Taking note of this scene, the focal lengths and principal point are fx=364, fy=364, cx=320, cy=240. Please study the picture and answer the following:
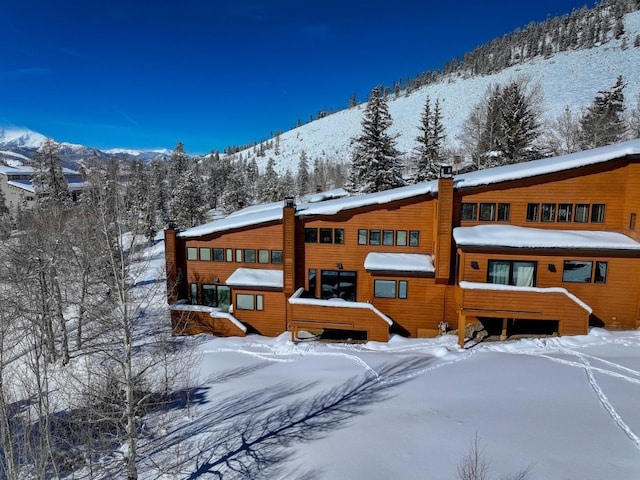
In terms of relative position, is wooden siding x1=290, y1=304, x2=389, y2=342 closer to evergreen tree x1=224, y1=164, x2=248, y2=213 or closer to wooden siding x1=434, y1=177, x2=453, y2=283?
wooden siding x1=434, y1=177, x2=453, y2=283

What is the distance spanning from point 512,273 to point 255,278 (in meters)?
12.2

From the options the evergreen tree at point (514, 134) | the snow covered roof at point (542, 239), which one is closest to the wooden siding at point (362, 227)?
the snow covered roof at point (542, 239)

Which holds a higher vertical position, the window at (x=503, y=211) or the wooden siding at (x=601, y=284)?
the window at (x=503, y=211)

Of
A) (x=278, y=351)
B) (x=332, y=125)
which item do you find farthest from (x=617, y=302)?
(x=332, y=125)

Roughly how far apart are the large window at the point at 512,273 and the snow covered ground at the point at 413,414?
8.03ft

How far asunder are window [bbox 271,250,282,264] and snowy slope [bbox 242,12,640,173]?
160 ft

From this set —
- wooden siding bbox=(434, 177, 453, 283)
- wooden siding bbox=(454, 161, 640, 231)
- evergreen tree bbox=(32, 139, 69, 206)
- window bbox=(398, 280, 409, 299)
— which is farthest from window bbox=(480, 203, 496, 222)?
evergreen tree bbox=(32, 139, 69, 206)

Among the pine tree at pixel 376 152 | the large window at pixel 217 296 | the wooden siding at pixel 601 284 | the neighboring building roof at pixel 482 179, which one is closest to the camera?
the wooden siding at pixel 601 284

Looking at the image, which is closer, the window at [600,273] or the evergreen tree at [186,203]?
the window at [600,273]

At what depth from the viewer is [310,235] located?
19.1 meters

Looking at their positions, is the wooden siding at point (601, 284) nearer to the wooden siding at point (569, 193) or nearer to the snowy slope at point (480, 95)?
the wooden siding at point (569, 193)

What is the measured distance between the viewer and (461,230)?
53.6ft

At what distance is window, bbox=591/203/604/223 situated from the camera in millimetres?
15844

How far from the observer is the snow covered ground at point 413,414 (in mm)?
8250
